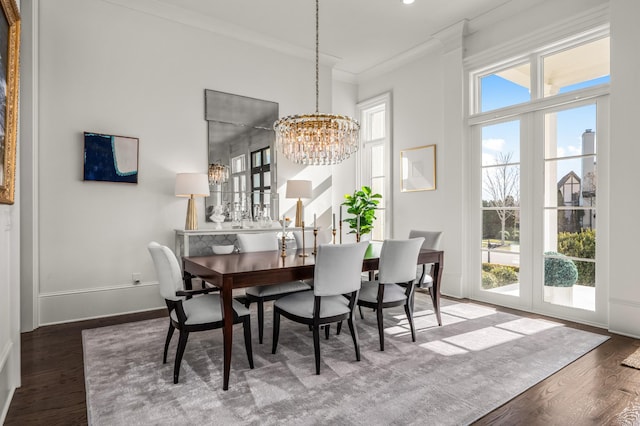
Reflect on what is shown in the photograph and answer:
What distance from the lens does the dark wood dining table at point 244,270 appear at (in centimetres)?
234

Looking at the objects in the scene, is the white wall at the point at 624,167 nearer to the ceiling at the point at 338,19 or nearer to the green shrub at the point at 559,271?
the green shrub at the point at 559,271

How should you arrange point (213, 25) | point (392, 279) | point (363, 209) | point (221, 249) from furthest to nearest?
point (363, 209)
point (213, 25)
point (221, 249)
point (392, 279)

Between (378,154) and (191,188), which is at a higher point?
(378,154)

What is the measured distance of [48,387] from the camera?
7.63 ft

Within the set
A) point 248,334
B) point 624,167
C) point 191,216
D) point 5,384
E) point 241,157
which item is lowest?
point 5,384

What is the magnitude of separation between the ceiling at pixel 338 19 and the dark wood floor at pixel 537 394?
350cm

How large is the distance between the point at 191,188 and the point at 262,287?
1.44 m

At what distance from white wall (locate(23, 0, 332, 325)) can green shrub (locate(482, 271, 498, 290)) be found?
347cm

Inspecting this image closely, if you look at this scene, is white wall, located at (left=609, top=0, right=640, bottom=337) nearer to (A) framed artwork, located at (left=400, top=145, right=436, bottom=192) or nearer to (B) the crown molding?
(A) framed artwork, located at (left=400, top=145, right=436, bottom=192)

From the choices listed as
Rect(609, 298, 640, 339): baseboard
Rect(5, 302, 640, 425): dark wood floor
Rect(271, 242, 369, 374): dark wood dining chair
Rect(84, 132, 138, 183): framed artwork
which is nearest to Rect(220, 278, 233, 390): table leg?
Rect(271, 242, 369, 374): dark wood dining chair

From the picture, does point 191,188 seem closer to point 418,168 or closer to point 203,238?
point 203,238

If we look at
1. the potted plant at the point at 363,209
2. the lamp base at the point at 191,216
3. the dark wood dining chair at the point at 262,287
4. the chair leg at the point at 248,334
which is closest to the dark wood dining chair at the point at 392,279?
the dark wood dining chair at the point at 262,287

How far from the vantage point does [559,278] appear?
152 inches

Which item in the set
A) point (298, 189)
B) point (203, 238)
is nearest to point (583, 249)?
point (298, 189)
